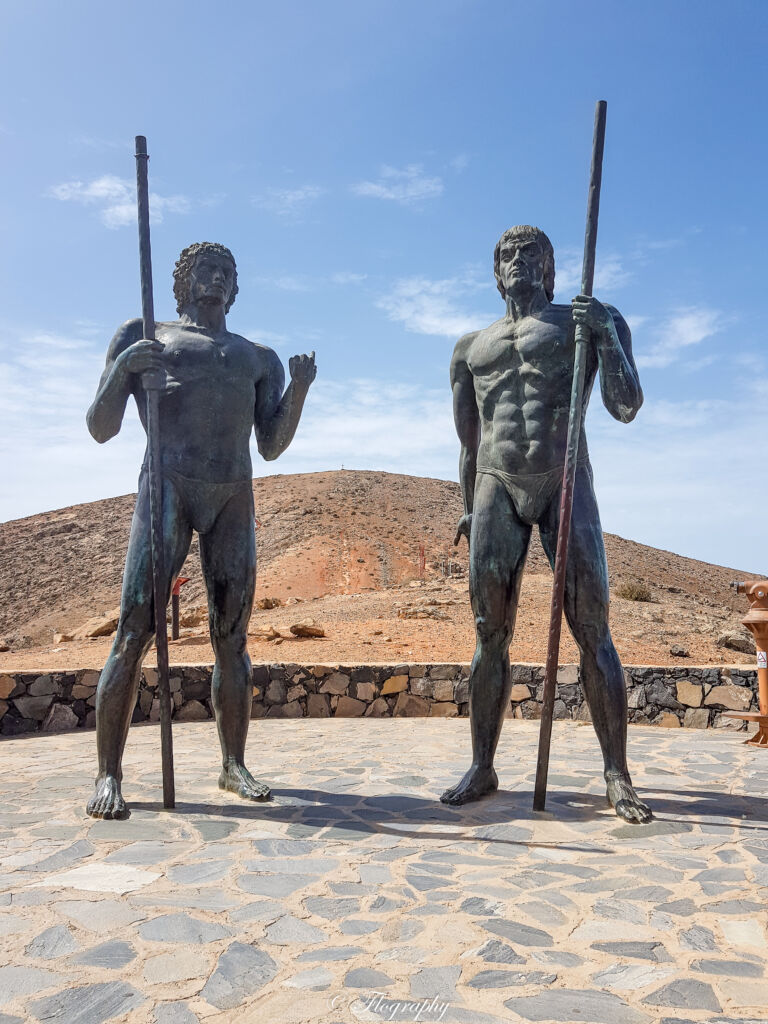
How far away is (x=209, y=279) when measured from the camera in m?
4.62

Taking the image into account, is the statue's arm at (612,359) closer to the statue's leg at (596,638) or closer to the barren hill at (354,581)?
the statue's leg at (596,638)

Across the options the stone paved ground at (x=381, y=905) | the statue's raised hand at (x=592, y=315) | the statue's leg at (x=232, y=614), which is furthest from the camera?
the statue's leg at (x=232, y=614)

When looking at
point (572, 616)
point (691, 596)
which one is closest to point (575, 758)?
point (572, 616)

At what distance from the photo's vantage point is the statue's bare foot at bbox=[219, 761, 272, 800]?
4.38 metres

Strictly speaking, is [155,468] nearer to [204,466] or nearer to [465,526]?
[204,466]

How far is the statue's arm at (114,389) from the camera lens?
171 inches

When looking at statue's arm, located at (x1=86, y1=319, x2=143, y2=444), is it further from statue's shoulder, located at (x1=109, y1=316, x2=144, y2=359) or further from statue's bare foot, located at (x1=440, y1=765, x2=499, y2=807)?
statue's bare foot, located at (x1=440, y1=765, x2=499, y2=807)

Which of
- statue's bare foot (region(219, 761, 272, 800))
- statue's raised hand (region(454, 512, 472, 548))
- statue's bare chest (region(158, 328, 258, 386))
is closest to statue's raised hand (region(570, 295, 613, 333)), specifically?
statue's raised hand (region(454, 512, 472, 548))

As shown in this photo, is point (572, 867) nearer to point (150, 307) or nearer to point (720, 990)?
point (720, 990)

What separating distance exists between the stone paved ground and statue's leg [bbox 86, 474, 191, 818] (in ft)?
1.05

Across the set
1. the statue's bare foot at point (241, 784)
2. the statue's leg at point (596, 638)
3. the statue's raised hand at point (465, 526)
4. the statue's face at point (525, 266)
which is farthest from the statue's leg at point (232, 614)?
the statue's face at point (525, 266)

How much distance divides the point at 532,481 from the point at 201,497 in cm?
165

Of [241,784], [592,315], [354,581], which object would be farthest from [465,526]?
[354,581]

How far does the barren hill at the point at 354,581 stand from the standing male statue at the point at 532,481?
27.5ft
